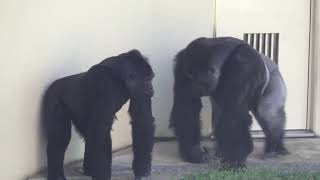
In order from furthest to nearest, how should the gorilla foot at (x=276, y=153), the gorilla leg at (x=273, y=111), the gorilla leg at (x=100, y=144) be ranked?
1. the gorilla foot at (x=276, y=153)
2. the gorilla leg at (x=273, y=111)
3. the gorilla leg at (x=100, y=144)

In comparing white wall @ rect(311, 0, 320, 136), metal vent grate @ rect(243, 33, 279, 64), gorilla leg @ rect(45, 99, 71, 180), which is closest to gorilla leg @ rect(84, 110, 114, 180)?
gorilla leg @ rect(45, 99, 71, 180)

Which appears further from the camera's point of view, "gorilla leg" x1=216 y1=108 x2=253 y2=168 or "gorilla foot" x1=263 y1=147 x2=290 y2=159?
"gorilla foot" x1=263 y1=147 x2=290 y2=159

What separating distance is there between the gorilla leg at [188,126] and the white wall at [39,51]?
2.07ft

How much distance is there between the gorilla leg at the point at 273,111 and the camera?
534 centimetres

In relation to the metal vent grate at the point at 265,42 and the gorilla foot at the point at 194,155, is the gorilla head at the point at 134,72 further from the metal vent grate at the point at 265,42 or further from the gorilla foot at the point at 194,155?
the metal vent grate at the point at 265,42

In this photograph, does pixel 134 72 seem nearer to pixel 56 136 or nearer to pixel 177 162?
pixel 56 136

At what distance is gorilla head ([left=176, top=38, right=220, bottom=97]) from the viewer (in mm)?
4906

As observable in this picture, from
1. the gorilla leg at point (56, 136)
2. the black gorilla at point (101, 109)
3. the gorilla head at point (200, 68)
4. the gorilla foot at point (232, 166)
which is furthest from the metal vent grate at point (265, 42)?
the gorilla leg at point (56, 136)

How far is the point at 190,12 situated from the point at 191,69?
45.0 inches

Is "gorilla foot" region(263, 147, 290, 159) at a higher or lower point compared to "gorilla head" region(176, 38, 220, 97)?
lower

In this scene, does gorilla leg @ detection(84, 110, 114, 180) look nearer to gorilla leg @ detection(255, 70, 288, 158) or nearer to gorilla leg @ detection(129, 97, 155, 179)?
gorilla leg @ detection(129, 97, 155, 179)

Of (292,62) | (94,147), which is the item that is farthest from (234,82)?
(292,62)

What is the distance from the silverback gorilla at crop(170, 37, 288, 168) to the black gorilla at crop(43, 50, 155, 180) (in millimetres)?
507

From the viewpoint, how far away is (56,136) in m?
4.78
